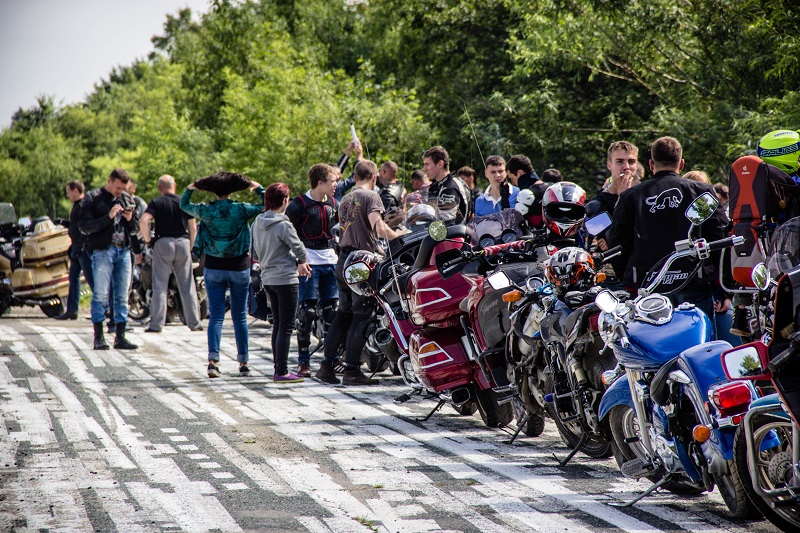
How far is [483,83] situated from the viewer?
3247 centimetres

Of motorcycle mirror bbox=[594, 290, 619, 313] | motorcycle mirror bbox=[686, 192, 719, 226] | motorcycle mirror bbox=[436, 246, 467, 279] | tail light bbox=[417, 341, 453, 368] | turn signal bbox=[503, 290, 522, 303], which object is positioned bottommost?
tail light bbox=[417, 341, 453, 368]

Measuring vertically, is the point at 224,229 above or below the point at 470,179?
below

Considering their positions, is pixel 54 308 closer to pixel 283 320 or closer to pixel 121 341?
pixel 121 341

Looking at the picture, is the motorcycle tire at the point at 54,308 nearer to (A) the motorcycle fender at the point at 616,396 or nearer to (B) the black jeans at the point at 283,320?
(B) the black jeans at the point at 283,320

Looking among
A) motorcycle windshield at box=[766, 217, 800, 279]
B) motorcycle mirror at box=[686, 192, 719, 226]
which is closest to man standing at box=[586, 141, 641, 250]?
motorcycle mirror at box=[686, 192, 719, 226]

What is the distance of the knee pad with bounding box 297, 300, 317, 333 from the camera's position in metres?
11.4

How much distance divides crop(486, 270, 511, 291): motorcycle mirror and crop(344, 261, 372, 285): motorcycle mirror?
2.14m

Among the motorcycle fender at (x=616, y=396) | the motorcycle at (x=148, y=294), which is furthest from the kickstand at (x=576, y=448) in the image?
the motorcycle at (x=148, y=294)

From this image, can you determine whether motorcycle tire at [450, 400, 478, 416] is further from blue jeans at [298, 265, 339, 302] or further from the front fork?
→ blue jeans at [298, 265, 339, 302]

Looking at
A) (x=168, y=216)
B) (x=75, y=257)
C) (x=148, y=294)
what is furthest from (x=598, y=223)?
(x=75, y=257)

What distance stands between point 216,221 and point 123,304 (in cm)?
299

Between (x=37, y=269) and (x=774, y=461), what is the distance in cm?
1587

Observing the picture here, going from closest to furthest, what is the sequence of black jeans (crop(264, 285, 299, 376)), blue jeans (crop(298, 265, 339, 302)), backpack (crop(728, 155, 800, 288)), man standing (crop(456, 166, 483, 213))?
backpack (crop(728, 155, 800, 288))
black jeans (crop(264, 285, 299, 376))
blue jeans (crop(298, 265, 339, 302))
man standing (crop(456, 166, 483, 213))

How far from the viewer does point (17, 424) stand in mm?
8344
